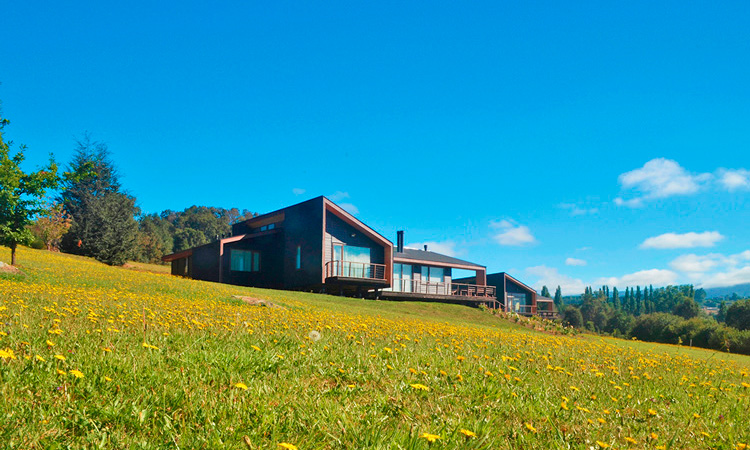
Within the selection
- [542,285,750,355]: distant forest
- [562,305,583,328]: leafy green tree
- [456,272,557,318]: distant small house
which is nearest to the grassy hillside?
[542,285,750,355]: distant forest

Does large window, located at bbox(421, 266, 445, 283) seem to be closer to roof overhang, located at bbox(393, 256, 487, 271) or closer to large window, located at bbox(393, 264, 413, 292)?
roof overhang, located at bbox(393, 256, 487, 271)

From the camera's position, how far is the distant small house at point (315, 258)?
31.3 metres

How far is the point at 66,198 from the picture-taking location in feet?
164

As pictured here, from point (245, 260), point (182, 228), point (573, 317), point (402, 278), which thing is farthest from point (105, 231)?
point (573, 317)

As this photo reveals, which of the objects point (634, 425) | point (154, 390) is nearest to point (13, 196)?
point (154, 390)

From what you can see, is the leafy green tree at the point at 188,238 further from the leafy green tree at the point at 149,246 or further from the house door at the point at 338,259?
the house door at the point at 338,259

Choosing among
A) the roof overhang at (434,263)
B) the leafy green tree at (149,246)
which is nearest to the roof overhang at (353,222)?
the roof overhang at (434,263)

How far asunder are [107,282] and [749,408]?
1921cm


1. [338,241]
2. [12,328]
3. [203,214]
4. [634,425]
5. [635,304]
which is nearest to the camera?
[634,425]

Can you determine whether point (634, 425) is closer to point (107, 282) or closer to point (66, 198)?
point (107, 282)

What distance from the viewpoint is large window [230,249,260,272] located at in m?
33.7

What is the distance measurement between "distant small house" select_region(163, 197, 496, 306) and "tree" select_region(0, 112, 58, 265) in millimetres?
11546

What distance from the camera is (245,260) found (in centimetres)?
3441

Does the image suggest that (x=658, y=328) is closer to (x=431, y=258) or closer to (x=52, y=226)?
(x=431, y=258)
